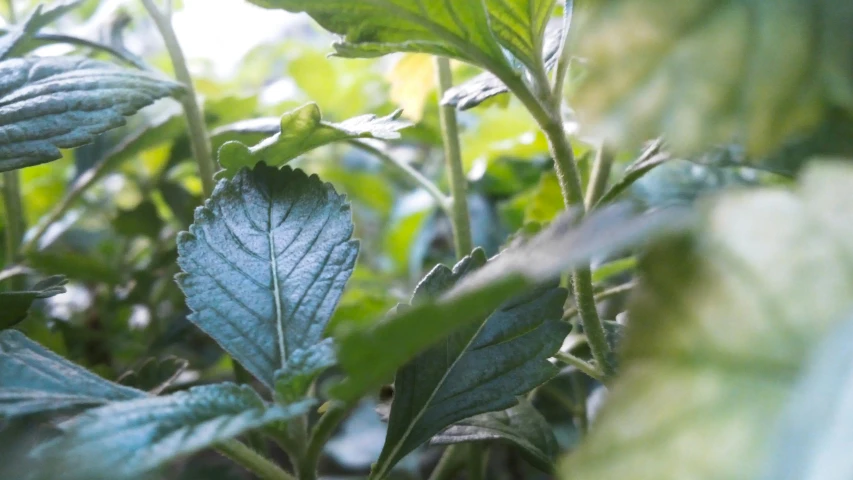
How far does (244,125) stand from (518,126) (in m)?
0.52

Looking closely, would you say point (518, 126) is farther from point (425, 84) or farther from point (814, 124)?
point (814, 124)

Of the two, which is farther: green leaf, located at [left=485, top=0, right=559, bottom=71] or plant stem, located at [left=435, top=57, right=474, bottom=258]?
plant stem, located at [left=435, top=57, right=474, bottom=258]

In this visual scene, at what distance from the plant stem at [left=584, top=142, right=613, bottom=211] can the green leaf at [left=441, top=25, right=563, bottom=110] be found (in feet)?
0.23

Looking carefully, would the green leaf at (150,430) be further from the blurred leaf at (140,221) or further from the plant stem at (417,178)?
the blurred leaf at (140,221)

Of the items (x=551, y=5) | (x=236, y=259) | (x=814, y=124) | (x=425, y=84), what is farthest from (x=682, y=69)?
(x=425, y=84)

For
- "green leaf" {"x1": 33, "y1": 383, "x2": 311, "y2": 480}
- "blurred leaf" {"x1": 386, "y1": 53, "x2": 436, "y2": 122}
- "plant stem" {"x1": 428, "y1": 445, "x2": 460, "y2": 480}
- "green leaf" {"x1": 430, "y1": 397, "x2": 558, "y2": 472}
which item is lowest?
"plant stem" {"x1": 428, "y1": 445, "x2": 460, "y2": 480}

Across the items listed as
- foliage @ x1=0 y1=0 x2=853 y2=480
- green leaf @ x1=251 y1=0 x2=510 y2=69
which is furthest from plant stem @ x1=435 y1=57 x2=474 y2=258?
green leaf @ x1=251 y1=0 x2=510 y2=69

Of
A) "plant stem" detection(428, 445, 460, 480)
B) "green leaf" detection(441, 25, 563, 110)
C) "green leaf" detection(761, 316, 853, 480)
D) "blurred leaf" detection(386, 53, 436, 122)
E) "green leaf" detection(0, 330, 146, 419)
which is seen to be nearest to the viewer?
"green leaf" detection(761, 316, 853, 480)

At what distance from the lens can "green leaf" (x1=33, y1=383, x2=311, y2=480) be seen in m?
0.26

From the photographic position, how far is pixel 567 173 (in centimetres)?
40

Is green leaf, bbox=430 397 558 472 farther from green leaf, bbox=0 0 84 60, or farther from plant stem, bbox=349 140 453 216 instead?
green leaf, bbox=0 0 84 60

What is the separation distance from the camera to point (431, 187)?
0.66 meters

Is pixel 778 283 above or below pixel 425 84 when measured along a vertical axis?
below

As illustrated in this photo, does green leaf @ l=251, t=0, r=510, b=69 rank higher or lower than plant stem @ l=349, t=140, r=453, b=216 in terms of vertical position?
higher
